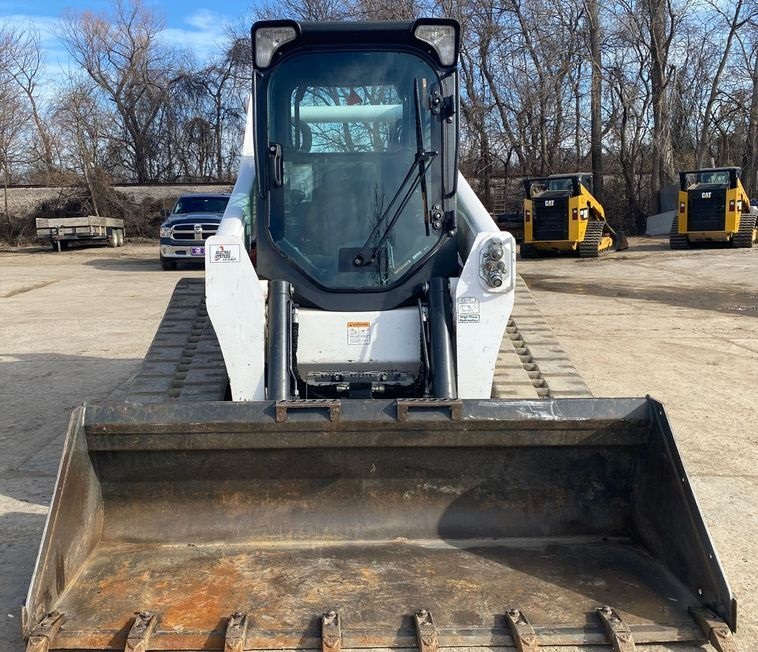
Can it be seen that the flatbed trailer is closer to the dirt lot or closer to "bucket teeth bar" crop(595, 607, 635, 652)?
the dirt lot

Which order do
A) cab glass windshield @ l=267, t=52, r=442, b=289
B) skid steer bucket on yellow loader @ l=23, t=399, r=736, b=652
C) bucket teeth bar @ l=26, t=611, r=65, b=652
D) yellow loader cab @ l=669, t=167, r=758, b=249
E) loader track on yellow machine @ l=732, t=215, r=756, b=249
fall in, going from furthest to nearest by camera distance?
loader track on yellow machine @ l=732, t=215, r=756, b=249 < yellow loader cab @ l=669, t=167, r=758, b=249 < cab glass windshield @ l=267, t=52, r=442, b=289 < skid steer bucket on yellow loader @ l=23, t=399, r=736, b=652 < bucket teeth bar @ l=26, t=611, r=65, b=652

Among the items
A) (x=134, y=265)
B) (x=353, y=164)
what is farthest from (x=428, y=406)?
(x=134, y=265)

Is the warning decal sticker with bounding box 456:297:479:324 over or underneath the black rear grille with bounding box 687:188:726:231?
underneath

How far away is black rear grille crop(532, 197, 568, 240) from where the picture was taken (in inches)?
854

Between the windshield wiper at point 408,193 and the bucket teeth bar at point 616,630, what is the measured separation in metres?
2.63

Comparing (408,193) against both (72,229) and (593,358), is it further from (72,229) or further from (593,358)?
(72,229)

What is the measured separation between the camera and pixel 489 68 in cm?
3259

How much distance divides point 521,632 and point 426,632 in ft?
1.13

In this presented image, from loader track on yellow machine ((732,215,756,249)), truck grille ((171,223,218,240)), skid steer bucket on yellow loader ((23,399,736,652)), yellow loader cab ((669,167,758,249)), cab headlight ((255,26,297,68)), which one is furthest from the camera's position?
loader track on yellow machine ((732,215,756,249))

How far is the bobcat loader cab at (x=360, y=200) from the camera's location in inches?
187

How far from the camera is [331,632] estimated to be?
293 centimetres

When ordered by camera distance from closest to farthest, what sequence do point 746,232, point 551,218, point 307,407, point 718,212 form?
point 307,407 → point 551,218 → point 718,212 → point 746,232

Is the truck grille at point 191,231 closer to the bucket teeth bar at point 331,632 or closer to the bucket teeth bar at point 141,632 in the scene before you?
the bucket teeth bar at point 141,632

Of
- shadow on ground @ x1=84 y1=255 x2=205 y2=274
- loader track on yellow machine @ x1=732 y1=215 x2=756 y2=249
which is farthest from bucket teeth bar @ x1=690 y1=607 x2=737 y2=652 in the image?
loader track on yellow machine @ x1=732 y1=215 x2=756 y2=249
